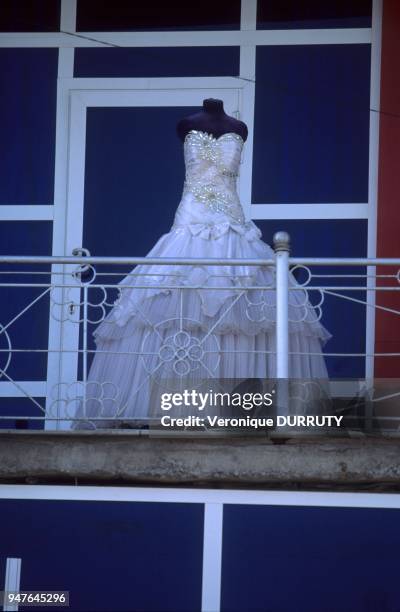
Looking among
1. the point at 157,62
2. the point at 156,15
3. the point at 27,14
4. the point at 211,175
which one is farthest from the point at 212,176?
the point at 27,14

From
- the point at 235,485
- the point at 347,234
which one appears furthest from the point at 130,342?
the point at 347,234

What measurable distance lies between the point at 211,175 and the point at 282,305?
1.46 m

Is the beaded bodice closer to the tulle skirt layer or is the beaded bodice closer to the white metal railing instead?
the tulle skirt layer

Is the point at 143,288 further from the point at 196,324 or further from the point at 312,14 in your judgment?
the point at 312,14

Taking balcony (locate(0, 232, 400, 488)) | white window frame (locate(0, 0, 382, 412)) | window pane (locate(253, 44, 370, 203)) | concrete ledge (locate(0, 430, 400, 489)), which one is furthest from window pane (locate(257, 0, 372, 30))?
concrete ledge (locate(0, 430, 400, 489))

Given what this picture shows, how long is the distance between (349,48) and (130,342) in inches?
112

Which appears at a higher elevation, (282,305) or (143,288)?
(143,288)

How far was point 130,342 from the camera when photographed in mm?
6953

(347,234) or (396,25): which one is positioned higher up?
(396,25)

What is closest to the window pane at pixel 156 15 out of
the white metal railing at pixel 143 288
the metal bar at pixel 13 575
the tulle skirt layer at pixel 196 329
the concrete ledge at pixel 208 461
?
the white metal railing at pixel 143 288

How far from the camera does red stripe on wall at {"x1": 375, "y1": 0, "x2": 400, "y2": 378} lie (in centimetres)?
819

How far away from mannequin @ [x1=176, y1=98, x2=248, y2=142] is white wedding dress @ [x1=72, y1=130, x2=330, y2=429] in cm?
39

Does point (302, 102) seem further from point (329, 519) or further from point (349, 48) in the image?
point (329, 519)

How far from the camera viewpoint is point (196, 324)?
22.1 ft
